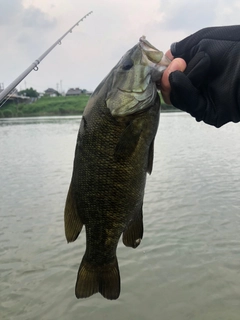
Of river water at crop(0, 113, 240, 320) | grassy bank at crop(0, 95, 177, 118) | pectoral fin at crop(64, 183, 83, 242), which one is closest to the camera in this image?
pectoral fin at crop(64, 183, 83, 242)

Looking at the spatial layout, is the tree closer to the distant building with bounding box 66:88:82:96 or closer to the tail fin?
the distant building with bounding box 66:88:82:96

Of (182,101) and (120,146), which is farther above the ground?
(182,101)

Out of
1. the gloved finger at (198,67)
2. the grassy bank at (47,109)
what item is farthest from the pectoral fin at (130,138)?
the grassy bank at (47,109)

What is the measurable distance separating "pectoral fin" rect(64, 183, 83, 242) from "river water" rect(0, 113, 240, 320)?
2.73 m

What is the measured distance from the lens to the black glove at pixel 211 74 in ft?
7.68

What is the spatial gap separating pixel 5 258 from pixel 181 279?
10.7 feet

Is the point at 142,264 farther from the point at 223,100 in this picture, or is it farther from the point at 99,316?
the point at 223,100

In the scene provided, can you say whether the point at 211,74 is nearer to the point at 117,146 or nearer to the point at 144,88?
the point at 144,88

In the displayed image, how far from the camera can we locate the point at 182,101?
93.3 inches

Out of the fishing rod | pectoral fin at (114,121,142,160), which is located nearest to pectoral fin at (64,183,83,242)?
pectoral fin at (114,121,142,160)

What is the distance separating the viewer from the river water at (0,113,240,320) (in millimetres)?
5059

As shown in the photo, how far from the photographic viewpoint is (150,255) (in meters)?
6.46

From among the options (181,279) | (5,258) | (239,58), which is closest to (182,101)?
(239,58)

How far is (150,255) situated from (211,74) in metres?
4.60
